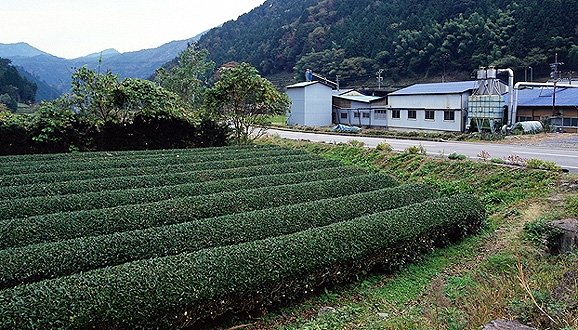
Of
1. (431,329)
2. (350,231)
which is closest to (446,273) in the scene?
(350,231)

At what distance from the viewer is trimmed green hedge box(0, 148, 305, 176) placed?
1214 cm

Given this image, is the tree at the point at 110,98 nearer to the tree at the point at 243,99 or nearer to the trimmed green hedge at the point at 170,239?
the tree at the point at 243,99

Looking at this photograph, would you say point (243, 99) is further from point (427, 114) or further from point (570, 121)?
point (570, 121)

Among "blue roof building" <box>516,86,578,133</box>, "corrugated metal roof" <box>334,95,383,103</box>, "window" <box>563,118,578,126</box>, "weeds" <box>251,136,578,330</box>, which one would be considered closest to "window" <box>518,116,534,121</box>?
"blue roof building" <box>516,86,578,133</box>

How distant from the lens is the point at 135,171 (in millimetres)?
11852

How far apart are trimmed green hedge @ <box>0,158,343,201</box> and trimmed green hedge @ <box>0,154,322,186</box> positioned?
30.7 inches

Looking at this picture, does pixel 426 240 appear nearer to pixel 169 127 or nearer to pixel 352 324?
pixel 352 324

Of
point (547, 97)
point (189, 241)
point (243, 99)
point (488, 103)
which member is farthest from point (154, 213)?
point (547, 97)

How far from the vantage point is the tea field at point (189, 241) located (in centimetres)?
470

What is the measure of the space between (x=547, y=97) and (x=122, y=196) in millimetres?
27491

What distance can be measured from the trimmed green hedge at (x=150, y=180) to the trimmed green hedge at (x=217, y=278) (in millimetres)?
5192

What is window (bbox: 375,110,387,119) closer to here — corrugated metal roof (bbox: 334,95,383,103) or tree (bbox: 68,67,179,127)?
corrugated metal roof (bbox: 334,95,383,103)

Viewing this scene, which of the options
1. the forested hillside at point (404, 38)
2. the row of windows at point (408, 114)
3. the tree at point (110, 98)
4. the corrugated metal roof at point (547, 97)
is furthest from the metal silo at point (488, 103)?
the forested hillside at point (404, 38)

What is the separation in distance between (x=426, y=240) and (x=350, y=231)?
1657 millimetres
